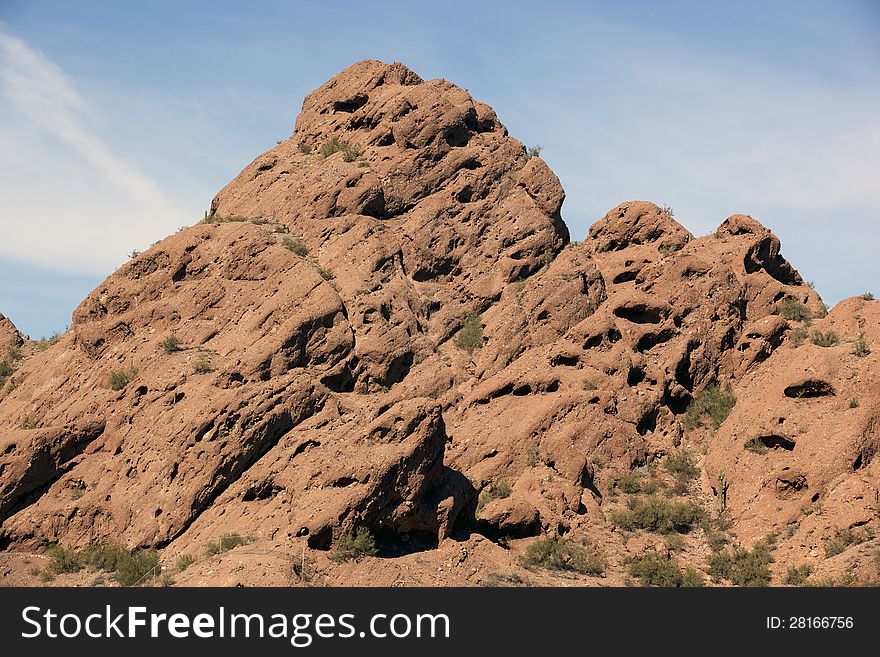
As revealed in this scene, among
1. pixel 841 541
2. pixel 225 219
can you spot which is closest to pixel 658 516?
pixel 841 541

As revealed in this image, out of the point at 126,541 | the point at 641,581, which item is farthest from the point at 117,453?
the point at 641,581

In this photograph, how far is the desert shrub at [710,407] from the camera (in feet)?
118

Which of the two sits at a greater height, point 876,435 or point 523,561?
point 876,435

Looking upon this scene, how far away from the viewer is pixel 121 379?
3269cm

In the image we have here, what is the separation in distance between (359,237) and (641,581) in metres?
17.4

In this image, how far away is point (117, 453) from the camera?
31.0 metres

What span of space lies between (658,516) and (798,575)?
17.0 feet

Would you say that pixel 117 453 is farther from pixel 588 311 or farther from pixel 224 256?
pixel 588 311

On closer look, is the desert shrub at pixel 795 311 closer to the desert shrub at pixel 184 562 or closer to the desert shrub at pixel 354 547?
the desert shrub at pixel 354 547

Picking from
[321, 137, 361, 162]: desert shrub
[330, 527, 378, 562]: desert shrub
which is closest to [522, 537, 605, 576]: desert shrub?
[330, 527, 378, 562]: desert shrub

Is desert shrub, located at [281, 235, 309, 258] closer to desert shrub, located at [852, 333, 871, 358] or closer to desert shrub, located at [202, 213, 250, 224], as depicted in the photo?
desert shrub, located at [202, 213, 250, 224]

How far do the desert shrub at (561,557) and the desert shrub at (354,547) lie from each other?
5.45 m

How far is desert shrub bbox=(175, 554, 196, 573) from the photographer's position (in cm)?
2620
